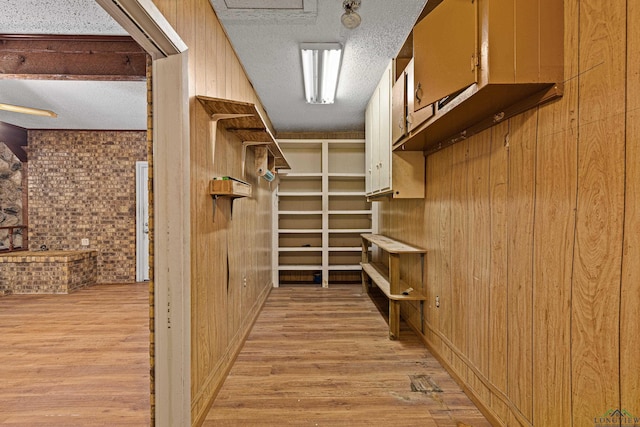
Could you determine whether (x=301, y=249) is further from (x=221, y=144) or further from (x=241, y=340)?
(x=221, y=144)

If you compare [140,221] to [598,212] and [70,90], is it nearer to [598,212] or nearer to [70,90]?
[70,90]

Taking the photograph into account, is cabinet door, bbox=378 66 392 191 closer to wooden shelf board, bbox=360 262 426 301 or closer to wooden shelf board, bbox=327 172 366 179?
wooden shelf board, bbox=360 262 426 301

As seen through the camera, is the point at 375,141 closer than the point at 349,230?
Yes

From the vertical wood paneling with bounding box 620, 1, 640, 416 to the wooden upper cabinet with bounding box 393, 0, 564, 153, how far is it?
284 mm

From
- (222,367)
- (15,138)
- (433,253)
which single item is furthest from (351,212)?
(15,138)

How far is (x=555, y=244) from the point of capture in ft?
4.35

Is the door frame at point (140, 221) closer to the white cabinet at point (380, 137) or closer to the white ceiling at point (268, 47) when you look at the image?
the white ceiling at point (268, 47)

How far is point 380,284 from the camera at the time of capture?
3.41 meters

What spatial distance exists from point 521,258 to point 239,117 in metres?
1.85

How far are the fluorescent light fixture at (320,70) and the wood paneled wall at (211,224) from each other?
0.63m

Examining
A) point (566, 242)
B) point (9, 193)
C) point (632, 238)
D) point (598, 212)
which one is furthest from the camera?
point (9, 193)

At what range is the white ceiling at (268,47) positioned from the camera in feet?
7.04

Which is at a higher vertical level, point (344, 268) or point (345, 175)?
point (345, 175)

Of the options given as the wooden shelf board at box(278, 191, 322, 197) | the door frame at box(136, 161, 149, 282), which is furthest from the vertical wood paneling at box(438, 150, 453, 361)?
the door frame at box(136, 161, 149, 282)
